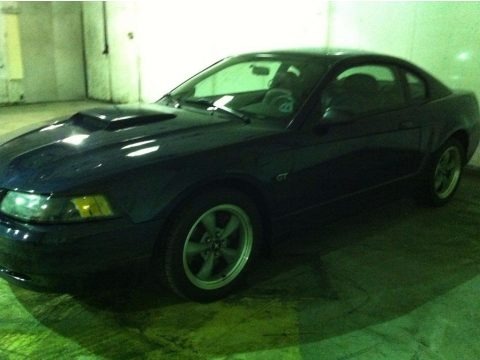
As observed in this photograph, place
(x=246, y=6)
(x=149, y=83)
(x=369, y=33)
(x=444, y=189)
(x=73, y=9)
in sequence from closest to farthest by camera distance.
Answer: (x=444, y=189)
(x=369, y=33)
(x=246, y=6)
(x=149, y=83)
(x=73, y=9)

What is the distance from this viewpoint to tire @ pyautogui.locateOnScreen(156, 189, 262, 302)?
2.71m

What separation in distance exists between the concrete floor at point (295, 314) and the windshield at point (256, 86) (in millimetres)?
866

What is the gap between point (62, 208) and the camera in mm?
2426

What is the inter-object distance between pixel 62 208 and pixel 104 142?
540 millimetres

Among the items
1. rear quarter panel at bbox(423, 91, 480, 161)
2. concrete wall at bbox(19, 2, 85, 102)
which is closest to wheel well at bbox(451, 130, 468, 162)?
rear quarter panel at bbox(423, 91, 480, 161)

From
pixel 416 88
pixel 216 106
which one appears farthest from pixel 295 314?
pixel 416 88

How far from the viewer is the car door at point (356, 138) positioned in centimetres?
326

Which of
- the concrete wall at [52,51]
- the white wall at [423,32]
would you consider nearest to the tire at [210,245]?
the white wall at [423,32]

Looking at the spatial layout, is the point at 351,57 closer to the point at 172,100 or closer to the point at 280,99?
the point at 280,99

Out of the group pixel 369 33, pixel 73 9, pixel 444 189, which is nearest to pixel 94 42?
pixel 73 9

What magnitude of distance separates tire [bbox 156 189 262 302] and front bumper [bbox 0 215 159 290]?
20cm

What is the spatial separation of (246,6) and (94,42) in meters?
4.06

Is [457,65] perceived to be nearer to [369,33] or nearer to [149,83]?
[369,33]

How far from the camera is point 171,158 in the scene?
2.70 metres
